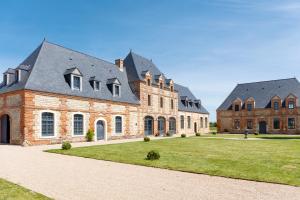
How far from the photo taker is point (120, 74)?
34.5 m

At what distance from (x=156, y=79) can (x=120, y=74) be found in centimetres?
613

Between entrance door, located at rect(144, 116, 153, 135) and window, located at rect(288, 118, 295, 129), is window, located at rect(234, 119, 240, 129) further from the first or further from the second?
entrance door, located at rect(144, 116, 153, 135)

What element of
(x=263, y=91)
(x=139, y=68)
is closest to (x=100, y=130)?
(x=139, y=68)

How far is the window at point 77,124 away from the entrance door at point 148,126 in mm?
12072

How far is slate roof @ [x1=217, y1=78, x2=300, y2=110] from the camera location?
45.1 m

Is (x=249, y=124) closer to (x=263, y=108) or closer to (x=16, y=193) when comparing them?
(x=263, y=108)

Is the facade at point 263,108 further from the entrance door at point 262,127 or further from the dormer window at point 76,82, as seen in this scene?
the dormer window at point 76,82

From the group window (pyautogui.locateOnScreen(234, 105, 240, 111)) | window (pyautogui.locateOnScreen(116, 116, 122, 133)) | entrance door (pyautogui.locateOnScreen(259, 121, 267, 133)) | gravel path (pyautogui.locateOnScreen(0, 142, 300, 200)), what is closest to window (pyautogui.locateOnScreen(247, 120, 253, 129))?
entrance door (pyautogui.locateOnScreen(259, 121, 267, 133))

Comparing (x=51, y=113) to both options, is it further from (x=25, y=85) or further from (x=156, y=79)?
(x=156, y=79)

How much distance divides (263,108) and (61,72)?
36461 mm

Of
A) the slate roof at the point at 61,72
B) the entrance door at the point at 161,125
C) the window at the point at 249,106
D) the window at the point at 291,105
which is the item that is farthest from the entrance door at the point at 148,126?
the window at the point at 291,105

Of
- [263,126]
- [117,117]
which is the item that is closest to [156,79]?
[117,117]

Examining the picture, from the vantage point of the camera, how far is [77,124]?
80.4 feet

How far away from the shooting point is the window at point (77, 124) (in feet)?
79.3
